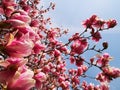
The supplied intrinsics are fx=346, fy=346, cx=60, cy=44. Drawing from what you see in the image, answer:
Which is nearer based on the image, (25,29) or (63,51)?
(25,29)

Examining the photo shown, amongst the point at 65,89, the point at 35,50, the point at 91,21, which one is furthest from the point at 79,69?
the point at 35,50

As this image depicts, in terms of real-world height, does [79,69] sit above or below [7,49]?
above

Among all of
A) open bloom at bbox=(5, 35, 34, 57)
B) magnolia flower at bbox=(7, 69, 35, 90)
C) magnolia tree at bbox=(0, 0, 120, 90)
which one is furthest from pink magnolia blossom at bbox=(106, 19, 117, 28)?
magnolia flower at bbox=(7, 69, 35, 90)

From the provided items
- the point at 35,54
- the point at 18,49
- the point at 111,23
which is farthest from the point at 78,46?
the point at 18,49

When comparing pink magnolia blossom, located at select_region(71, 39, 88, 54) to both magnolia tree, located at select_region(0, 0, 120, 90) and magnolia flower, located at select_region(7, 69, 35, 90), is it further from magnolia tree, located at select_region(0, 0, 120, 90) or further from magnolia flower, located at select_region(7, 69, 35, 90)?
magnolia flower, located at select_region(7, 69, 35, 90)

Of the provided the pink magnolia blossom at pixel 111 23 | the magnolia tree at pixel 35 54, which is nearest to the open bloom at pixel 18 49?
the magnolia tree at pixel 35 54

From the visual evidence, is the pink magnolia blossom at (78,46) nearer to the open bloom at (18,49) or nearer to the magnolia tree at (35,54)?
the magnolia tree at (35,54)

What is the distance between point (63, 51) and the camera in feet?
22.4

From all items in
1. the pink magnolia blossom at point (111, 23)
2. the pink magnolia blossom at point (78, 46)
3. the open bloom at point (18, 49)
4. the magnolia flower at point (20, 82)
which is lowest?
the magnolia flower at point (20, 82)

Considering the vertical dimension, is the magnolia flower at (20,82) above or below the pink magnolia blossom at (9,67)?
below

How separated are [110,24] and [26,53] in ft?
14.0

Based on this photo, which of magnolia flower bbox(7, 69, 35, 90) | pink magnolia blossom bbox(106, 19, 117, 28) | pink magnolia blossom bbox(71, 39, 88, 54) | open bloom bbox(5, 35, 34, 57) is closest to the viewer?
magnolia flower bbox(7, 69, 35, 90)

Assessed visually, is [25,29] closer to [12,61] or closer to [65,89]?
[12,61]

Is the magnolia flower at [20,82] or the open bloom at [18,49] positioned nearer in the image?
the magnolia flower at [20,82]
